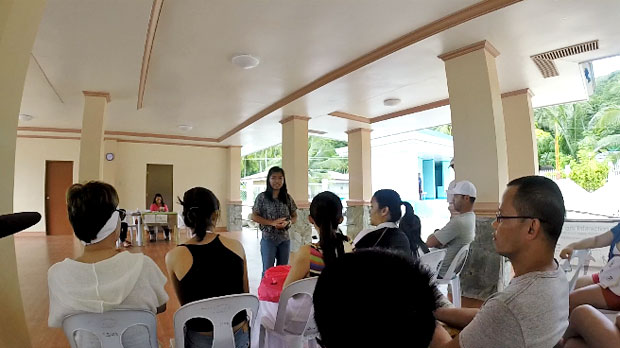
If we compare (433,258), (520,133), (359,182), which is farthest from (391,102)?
(433,258)

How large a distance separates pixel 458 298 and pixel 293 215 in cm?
156

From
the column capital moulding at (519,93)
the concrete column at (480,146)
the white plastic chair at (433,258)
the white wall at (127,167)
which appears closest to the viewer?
the white plastic chair at (433,258)

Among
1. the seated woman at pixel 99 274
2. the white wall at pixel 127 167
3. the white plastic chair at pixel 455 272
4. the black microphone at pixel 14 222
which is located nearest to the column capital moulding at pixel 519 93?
the white plastic chair at pixel 455 272

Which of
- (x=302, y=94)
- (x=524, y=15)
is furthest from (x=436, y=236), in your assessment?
(x=302, y=94)

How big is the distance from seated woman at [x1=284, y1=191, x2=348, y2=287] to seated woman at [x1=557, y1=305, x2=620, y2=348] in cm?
87

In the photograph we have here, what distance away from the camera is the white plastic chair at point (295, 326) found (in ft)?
5.08

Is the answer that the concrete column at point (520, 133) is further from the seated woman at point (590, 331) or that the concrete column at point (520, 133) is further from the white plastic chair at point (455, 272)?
the seated woman at point (590, 331)

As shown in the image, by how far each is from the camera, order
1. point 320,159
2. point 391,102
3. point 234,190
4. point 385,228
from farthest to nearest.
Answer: point 320,159
point 234,190
point 391,102
point 385,228

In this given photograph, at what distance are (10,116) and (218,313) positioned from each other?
96 centimetres

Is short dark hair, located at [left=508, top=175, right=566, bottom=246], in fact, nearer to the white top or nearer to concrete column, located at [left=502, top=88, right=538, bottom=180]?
the white top

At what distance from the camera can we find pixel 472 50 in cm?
351

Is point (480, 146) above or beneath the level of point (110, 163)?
beneath

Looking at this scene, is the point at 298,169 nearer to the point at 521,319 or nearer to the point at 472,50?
the point at 472,50

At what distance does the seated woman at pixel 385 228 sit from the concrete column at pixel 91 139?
4515 millimetres
